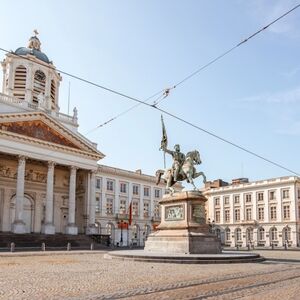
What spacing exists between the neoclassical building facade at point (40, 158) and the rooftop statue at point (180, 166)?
23568 mm

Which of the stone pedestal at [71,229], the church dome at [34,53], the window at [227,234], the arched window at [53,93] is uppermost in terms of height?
the church dome at [34,53]

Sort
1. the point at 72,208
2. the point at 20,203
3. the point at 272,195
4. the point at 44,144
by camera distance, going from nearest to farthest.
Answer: the point at 20,203
the point at 44,144
the point at 72,208
the point at 272,195

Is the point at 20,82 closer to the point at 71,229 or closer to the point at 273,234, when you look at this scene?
the point at 71,229

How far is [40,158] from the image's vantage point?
47094 millimetres

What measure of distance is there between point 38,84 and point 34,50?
6.42 metres

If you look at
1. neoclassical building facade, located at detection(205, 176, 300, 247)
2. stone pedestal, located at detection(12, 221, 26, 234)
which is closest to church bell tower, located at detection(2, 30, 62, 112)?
stone pedestal, located at detection(12, 221, 26, 234)

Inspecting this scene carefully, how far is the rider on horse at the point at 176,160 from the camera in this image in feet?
84.6

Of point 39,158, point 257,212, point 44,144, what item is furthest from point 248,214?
point 39,158

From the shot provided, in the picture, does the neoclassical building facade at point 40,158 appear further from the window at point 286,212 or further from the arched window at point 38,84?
the window at point 286,212

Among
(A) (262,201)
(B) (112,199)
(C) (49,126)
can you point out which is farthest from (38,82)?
(A) (262,201)

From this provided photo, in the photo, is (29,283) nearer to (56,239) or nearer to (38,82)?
(56,239)

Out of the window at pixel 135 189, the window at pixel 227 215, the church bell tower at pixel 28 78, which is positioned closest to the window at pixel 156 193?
the window at pixel 135 189

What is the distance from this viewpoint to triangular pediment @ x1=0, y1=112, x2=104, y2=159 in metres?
45.2

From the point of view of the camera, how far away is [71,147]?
50594 mm
